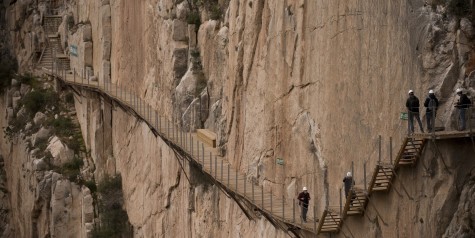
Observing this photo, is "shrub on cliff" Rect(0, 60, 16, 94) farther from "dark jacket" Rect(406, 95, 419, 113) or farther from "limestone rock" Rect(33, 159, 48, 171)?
"dark jacket" Rect(406, 95, 419, 113)

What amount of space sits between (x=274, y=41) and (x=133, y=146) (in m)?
18.6

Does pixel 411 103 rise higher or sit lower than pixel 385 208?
higher

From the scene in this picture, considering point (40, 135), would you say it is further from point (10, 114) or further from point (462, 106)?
point (462, 106)

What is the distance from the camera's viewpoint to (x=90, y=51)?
61.2 metres

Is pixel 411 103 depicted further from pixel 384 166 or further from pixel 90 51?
pixel 90 51

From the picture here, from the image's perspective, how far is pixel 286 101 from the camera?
32531mm

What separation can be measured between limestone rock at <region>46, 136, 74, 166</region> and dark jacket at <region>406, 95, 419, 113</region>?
116ft

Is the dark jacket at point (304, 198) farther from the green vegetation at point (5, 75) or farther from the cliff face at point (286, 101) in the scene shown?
the green vegetation at point (5, 75)

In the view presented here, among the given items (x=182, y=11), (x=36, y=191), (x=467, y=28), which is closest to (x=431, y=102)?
(x=467, y=28)

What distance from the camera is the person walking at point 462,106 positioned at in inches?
915

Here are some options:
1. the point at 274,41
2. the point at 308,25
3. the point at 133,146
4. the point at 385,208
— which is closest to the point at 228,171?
the point at 274,41

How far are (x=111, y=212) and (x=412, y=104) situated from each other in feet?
97.9

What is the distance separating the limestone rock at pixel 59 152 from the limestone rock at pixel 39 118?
2.77m

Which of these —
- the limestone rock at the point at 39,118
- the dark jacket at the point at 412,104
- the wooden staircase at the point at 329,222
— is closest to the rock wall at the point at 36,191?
the limestone rock at the point at 39,118
